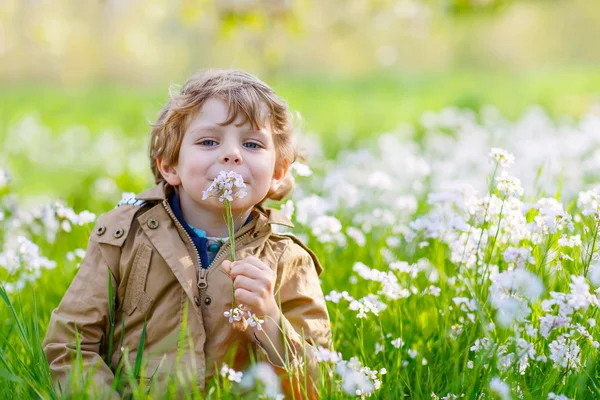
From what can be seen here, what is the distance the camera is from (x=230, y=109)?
8.77 feet

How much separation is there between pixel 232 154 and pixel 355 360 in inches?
31.5

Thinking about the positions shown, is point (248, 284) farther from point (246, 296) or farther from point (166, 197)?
point (166, 197)

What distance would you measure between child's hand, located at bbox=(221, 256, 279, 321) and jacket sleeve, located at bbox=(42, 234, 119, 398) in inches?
16.5

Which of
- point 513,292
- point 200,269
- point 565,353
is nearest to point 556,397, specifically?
point 565,353

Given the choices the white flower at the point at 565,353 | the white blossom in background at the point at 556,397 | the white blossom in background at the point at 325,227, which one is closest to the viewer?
the white blossom in background at the point at 556,397

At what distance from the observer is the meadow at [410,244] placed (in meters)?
2.37

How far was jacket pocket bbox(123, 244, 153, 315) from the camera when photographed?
2.61 meters

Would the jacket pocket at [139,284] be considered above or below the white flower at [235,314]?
above

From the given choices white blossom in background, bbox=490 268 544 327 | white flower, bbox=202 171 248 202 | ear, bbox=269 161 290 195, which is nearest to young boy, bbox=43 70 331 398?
ear, bbox=269 161 290 195

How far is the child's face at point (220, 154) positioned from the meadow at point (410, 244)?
18.7 inches

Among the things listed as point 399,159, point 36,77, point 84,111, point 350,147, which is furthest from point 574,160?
point 36,77

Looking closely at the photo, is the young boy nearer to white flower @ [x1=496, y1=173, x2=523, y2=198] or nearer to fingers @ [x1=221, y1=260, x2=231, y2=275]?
fingers @ [x1=221, y1=260, x2=231, y2=275]

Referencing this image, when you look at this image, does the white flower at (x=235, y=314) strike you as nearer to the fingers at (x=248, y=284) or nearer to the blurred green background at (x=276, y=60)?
the fingers at (x=248, y=284)

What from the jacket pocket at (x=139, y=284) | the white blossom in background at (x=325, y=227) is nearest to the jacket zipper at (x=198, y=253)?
the jacket pocket at (x=139, y=284)
